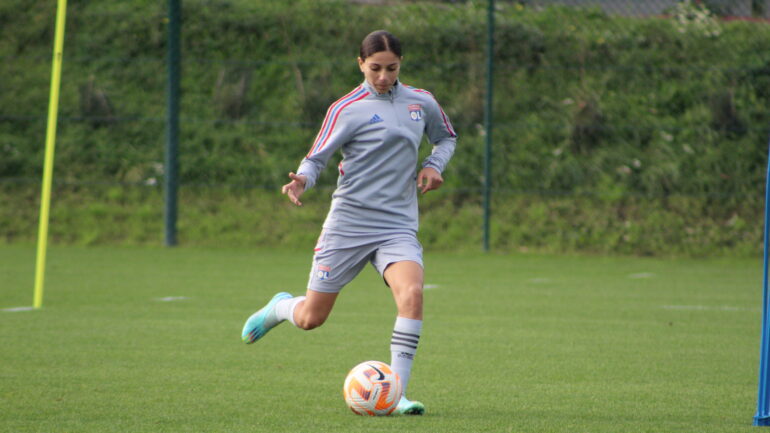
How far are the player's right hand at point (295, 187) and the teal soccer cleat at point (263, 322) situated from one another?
1030mm

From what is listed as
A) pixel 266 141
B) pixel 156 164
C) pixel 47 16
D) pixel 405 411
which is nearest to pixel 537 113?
pixel 266 141

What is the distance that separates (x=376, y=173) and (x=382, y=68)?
49 centimetres

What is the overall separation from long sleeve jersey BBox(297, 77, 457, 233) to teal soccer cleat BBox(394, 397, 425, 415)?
2.79 ft

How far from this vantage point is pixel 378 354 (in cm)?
690

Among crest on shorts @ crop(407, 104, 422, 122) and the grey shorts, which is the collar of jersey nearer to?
crest on shorts @ crop(407, 104, 422, 122)

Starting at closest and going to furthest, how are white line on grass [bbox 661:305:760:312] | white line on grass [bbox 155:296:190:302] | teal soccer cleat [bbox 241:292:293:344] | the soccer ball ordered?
the soccer ball, teal soccer cleat [bbox 241:292:293:344], white line on grass [bbox 661:305:760:312], white line on grass [bbox 155:296:190:302]

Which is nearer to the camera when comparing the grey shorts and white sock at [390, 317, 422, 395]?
white sock at [390, 317, 422, 395]

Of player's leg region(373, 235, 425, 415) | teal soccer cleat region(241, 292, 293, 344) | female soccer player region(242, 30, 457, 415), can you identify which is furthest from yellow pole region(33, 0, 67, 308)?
player's leg region(373, 235, 425, 415)

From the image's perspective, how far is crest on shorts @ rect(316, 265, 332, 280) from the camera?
5.45m

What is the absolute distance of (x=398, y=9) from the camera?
19.3 metres

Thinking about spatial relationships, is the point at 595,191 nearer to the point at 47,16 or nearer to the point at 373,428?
the point at 47,16

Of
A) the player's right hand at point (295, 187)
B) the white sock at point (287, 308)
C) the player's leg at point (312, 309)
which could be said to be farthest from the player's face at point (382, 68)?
the white sock at point (287, 308)

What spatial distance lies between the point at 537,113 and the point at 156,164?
6059mm

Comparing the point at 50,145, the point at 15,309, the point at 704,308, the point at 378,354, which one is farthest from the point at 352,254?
the point at 704,308
